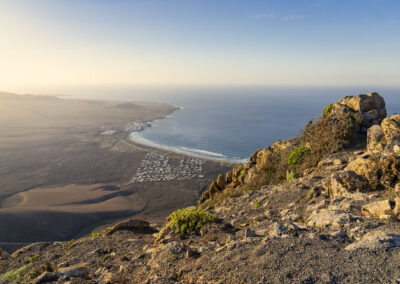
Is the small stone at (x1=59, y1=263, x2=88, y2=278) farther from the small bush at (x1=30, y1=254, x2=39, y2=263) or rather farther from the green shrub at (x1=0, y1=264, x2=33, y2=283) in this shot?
the small bush at (x1=30, y1=254, x2=39, y2=263)

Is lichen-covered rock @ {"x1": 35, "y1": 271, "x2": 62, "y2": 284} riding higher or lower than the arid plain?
higher

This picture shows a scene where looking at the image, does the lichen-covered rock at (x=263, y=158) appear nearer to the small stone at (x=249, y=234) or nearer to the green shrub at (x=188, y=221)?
the green shrub at (x=188, y=221)

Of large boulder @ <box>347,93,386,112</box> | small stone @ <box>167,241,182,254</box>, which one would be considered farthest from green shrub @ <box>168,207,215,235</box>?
large boulder @ <box>347,93,386,112</box>

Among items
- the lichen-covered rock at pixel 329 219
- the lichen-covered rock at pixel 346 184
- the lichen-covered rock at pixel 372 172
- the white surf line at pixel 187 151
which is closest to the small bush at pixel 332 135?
the lichen-covered rock at pixel 372 172

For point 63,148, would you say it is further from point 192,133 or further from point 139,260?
point 139,260

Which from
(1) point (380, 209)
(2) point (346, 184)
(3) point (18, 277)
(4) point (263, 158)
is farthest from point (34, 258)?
(4) point (263, 158)

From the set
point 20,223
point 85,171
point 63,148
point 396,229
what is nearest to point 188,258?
point 396,229
